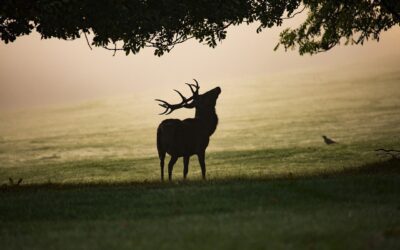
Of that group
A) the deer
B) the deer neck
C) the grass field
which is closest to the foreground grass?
the grass field

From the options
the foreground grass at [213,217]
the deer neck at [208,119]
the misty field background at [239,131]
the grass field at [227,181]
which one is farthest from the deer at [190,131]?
the misty field background at [239,131]

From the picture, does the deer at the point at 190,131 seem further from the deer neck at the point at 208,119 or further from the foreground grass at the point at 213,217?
the foreground grass at the point at 213,217

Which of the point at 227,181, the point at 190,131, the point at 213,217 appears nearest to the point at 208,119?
the point at 190,131

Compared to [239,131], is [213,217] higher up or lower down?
lower down

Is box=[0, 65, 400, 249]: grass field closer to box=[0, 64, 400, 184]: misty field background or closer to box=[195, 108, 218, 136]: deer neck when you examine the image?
box=[0, 64, 400, 184]: misty field background

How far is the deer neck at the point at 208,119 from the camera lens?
18.1 m

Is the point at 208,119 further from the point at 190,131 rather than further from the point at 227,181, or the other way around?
the point at 227,181

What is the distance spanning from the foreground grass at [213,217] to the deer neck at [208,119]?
2.25m

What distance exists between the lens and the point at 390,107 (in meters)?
57.3

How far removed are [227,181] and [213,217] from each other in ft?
18.6

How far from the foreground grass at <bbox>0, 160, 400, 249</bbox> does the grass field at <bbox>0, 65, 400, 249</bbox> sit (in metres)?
0.02

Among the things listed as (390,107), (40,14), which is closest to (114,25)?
(40,14)

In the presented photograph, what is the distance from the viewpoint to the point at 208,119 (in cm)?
1820

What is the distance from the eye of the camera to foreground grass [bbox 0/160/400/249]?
8977 millimetres
